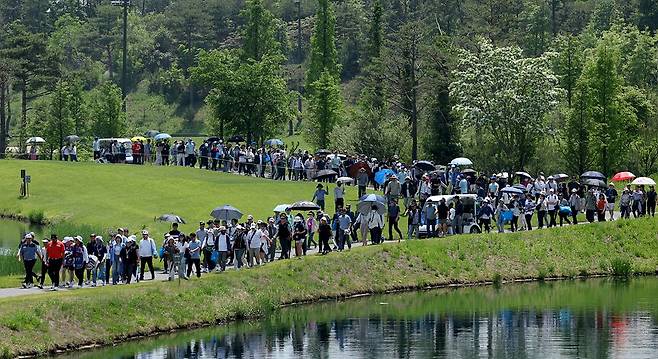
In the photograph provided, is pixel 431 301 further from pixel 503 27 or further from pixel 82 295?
pixel 503 27

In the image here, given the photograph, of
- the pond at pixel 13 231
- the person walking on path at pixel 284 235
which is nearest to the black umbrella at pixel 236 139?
the pond at pixel 13 231

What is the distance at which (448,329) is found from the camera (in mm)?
52062

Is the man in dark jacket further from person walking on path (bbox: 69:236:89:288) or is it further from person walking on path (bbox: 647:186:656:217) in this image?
person walking on path (bbox: 69:236:89:288)

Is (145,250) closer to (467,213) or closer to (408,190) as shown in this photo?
(467,213)

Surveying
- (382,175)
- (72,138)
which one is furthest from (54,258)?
(72,138)

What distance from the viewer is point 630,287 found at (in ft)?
206

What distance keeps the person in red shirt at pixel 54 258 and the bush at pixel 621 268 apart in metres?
28.0

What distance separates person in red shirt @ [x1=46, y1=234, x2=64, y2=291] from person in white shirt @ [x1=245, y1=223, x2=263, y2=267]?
8.22 meters

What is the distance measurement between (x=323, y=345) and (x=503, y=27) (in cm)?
7999

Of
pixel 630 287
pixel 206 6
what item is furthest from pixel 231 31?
pixel 630 287

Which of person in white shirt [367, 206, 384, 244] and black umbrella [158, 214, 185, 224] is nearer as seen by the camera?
person in white shirt [367, 206, 384, 244]

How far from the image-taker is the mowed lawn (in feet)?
242

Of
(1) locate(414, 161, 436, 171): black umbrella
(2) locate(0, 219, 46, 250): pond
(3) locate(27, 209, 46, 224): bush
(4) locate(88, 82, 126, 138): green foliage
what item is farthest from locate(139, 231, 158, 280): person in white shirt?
(4) locate(88, 82, 126, 138): green foliage

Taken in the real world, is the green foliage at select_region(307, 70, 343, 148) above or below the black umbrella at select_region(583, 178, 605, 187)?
above
